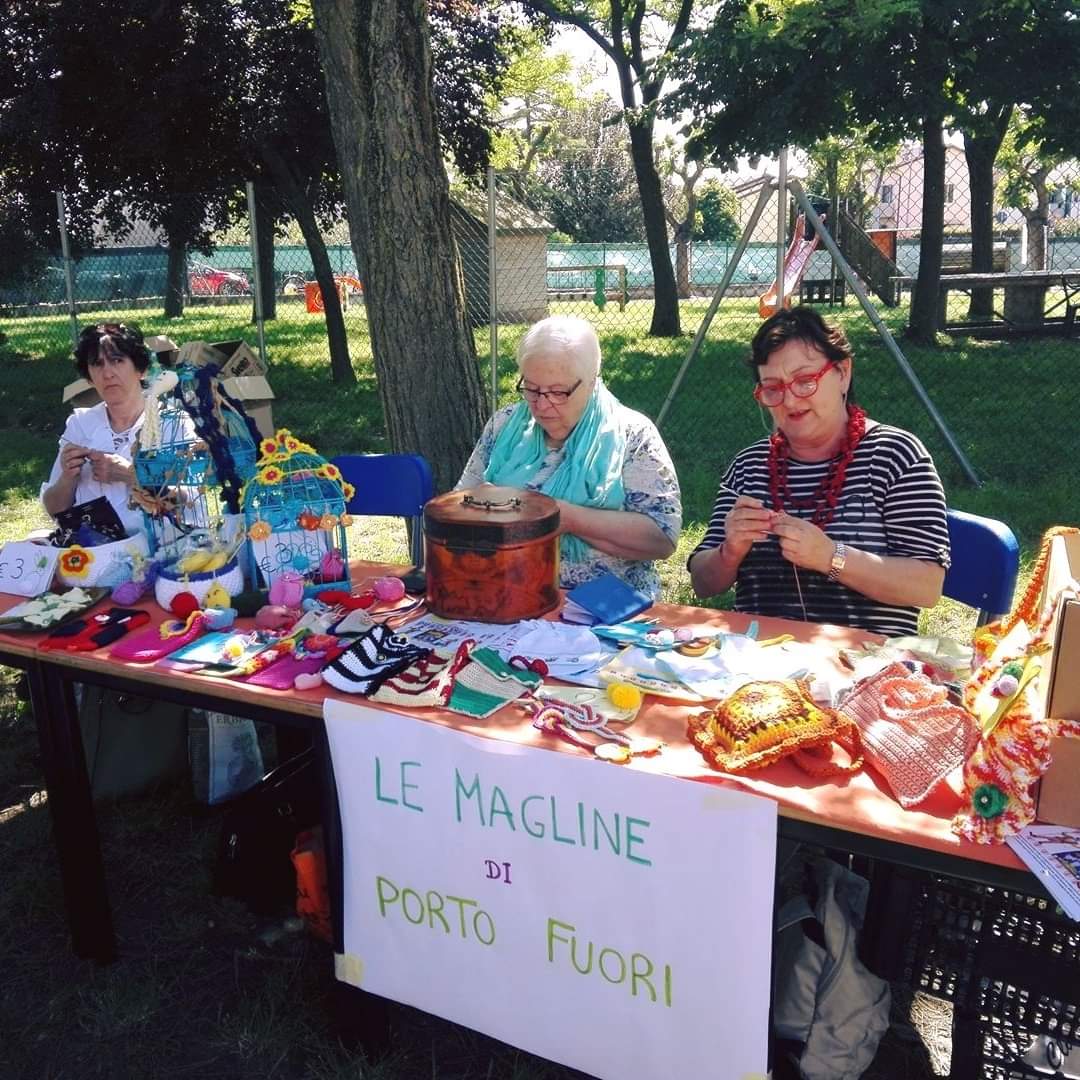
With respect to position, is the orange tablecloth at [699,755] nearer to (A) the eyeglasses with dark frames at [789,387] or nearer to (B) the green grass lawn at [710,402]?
(A) the eyeglasses with dark frames at [789,387]

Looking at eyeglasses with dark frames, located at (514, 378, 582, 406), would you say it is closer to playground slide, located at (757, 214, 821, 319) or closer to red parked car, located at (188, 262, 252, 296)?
playground slide, located at (757, 214, 821, 319)

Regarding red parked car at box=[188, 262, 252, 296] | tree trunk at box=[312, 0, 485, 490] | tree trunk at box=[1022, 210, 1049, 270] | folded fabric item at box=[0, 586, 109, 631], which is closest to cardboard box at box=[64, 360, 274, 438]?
tree trunk at box=[312, 0, 485, 490]

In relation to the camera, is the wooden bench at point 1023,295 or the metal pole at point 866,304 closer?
the metal pole at point 866,304

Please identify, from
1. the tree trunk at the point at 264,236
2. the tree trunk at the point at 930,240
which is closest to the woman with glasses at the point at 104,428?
the tree trunk at the point at 264,236

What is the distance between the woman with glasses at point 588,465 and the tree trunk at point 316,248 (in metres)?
7.52

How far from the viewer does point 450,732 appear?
1.73 m

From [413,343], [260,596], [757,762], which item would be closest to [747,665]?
[757,762]

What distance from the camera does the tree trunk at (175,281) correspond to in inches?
478

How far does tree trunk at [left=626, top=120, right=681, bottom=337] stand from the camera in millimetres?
12297

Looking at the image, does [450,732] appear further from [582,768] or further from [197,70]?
[197,70]

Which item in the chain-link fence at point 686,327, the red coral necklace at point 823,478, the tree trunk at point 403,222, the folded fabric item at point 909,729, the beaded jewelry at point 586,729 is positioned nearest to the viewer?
the folded fabric item at point 909,729

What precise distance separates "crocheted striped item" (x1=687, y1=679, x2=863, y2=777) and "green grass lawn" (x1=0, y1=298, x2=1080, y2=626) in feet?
9.53

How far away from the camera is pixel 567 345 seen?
2607mm

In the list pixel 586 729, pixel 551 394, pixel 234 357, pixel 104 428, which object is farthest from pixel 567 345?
pixel 234 357
